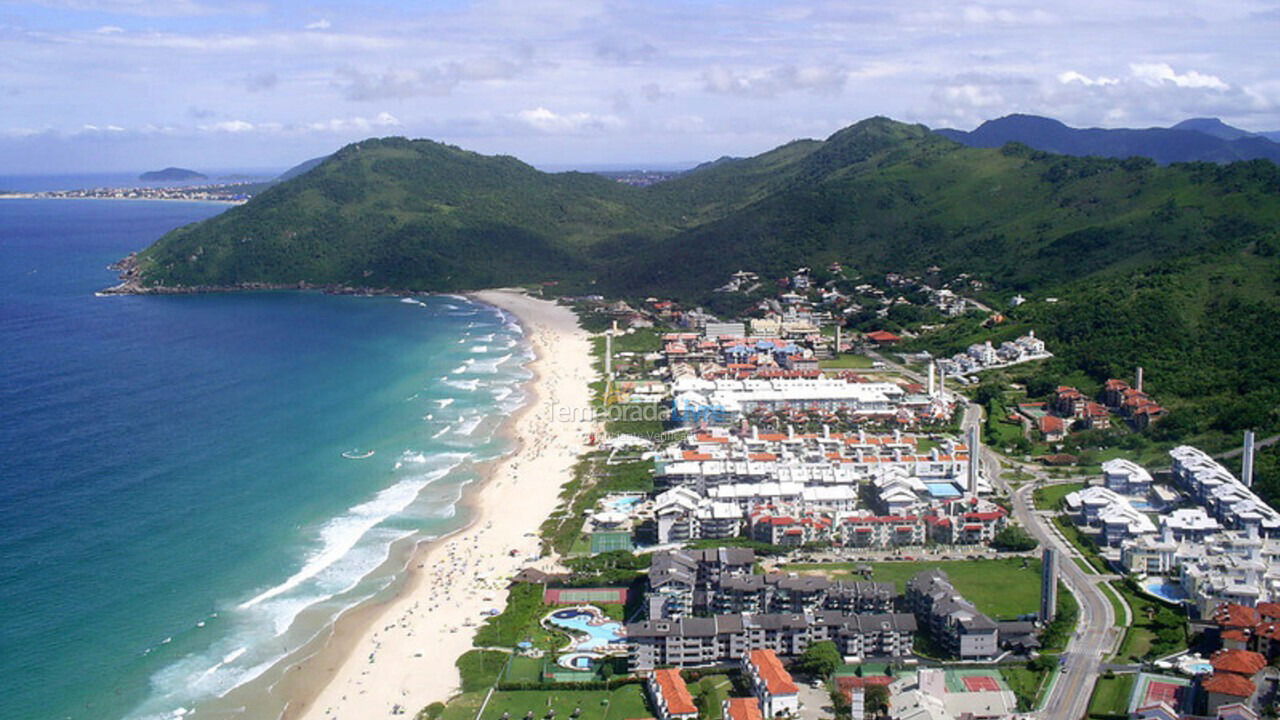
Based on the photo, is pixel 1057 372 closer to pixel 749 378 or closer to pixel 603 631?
pixel 749 378

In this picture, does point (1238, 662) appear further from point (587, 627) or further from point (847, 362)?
point (847, 362)

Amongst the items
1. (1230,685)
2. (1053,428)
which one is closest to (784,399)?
(1053,428)

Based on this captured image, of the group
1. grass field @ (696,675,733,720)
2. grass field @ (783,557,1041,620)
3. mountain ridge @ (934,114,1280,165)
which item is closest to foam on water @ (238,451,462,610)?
grass field @ (696,675,733,720)

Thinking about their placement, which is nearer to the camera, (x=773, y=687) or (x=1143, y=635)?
(x=773, y=687)

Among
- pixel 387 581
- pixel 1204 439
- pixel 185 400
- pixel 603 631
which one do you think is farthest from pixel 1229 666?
pixel 185 400

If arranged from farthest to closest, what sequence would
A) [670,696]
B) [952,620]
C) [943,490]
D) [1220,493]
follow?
[943,490] < [1220,493] < [952,620] < [670,696]
